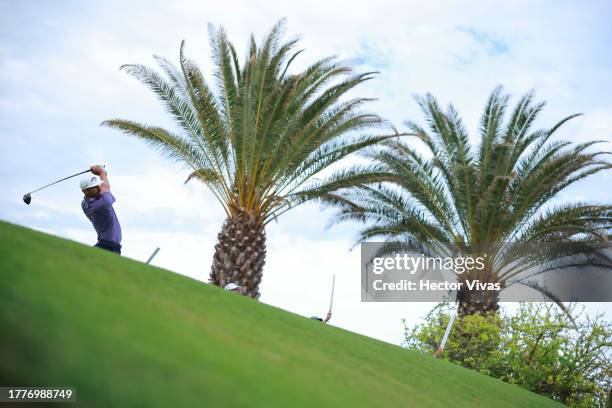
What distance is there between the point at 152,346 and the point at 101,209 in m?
6.28

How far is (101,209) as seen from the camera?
9.52 m

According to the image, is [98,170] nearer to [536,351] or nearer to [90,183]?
[90,183]

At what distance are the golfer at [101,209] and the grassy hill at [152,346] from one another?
8.75ft

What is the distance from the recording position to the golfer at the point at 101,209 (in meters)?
9.52

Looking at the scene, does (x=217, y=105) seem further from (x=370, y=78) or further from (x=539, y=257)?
(x=539, y=257)

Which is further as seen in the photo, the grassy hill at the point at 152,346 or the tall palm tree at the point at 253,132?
the tall palm tree at the point at 253,132

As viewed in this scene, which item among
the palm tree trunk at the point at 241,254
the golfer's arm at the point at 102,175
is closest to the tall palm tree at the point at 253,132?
the palm tree trunk at the point at 241,254

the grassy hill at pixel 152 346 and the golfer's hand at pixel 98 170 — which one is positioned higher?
the golfer's hand at pixel 98 170

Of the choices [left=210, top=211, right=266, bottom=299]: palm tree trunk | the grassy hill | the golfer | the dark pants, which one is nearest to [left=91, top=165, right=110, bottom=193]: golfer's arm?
the golfer

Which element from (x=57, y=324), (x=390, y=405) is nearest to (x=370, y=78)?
(x=390, y=405)

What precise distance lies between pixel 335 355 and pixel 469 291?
15.1 metres

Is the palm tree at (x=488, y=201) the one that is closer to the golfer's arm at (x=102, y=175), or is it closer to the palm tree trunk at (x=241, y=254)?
the palm tree trunk at (x=241, y=254)

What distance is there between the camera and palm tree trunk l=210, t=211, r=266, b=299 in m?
17.8

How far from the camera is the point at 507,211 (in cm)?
1952
